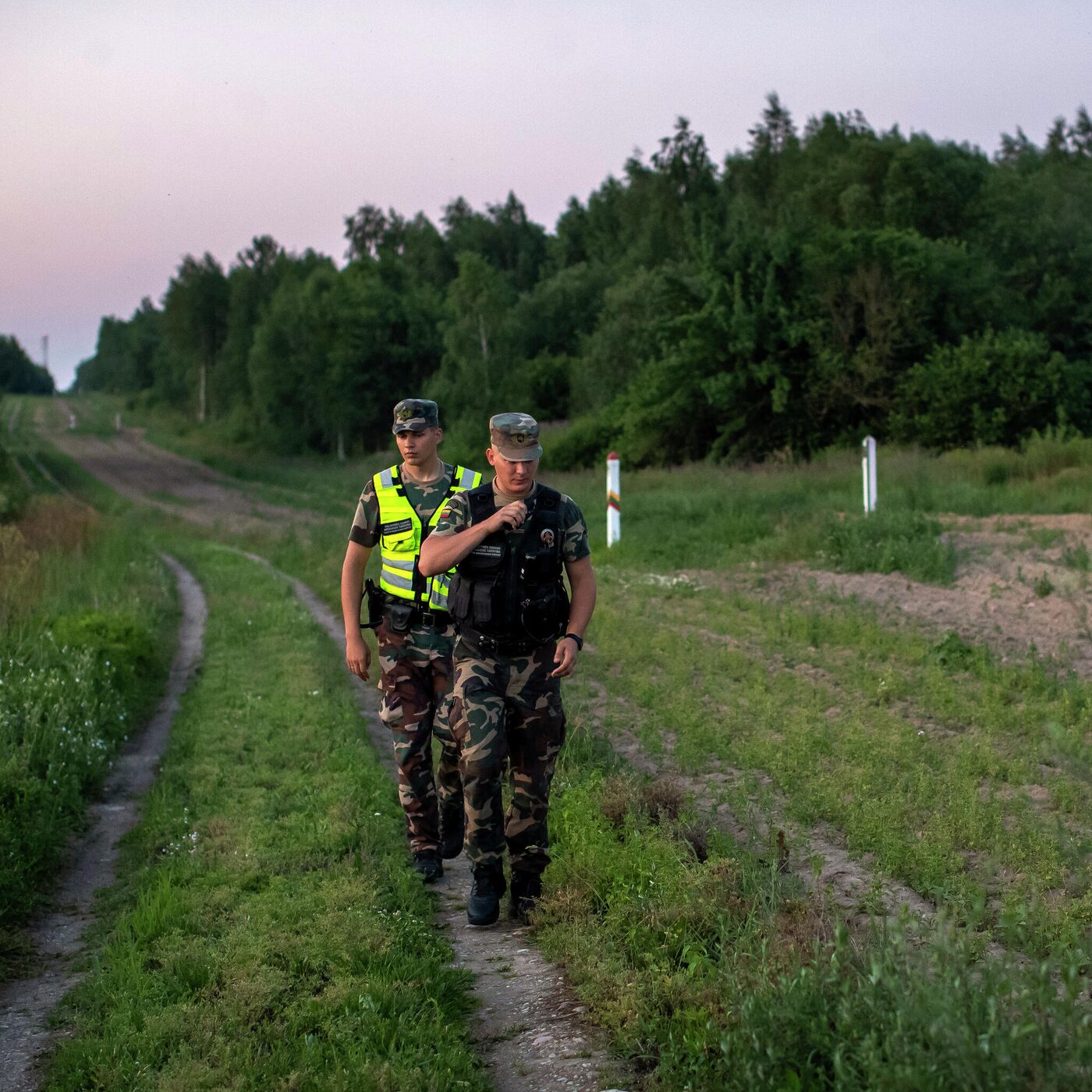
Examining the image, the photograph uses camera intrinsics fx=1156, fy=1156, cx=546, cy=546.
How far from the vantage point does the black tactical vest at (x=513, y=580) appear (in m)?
4.74

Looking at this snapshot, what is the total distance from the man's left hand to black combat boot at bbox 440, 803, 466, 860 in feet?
4.44

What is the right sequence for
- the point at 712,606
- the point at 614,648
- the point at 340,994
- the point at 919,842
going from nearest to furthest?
the point at 340,994, the point at 919,842, the point at 614,648, the point at 712,606

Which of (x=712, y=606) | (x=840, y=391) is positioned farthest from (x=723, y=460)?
(x=712, y=606)

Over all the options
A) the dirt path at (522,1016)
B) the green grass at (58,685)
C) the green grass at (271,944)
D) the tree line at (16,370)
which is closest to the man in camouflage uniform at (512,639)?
the dirt path at (522,1016)

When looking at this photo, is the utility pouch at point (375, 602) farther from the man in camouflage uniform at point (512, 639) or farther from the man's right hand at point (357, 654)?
the man in camouflage uniform at point (512, 639)

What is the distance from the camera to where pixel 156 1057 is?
378cm

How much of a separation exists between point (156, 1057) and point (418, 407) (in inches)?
123

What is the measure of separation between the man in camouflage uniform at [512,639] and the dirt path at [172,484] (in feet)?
74.7

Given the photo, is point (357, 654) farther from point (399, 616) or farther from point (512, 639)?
point (512, 639)

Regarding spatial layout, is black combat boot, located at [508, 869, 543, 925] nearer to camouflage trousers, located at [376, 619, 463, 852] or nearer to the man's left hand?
camouflage trousers, located at [376, 619, 463, 852]

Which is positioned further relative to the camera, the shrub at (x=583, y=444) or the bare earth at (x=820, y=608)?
the shrub at (x=583, y=444)

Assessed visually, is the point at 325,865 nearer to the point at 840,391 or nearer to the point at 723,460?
the point at 723,460

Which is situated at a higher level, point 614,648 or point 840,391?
point 840,391

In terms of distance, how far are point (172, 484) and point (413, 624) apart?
4060 cm
